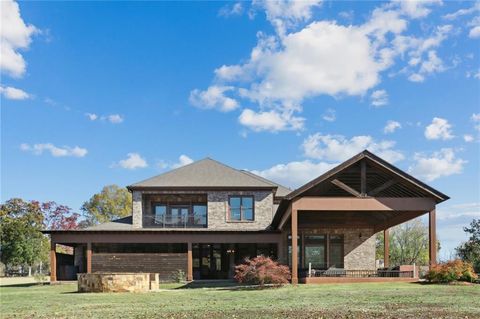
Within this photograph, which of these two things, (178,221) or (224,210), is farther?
(178,221)

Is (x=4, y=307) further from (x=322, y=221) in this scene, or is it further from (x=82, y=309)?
(x=322, y=221)

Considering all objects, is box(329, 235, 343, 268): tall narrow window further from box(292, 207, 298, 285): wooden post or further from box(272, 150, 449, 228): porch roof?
box(292, 207, 298, 285): wooden post

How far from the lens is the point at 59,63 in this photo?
2688 cm

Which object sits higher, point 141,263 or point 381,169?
point 381,169

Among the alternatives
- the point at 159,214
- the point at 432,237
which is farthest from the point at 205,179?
the point at 432,237

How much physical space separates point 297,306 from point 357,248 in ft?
60.2

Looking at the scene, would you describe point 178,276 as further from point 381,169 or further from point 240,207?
point 381,169

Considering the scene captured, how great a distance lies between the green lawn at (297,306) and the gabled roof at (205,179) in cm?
1478

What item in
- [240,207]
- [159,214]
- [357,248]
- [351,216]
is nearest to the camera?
[351,216]

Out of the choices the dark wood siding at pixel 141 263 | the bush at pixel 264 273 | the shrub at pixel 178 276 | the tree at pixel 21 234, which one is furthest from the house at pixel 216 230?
the tree at pixel 21 234

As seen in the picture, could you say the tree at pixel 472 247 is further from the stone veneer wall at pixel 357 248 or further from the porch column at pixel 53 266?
the porch column at pixel 53 266

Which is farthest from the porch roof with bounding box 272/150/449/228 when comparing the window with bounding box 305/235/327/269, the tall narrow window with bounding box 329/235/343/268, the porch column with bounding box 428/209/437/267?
the tall narrow window with bounding box 329/235/343/268

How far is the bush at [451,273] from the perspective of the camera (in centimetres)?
2005

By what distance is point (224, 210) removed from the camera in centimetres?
3291
